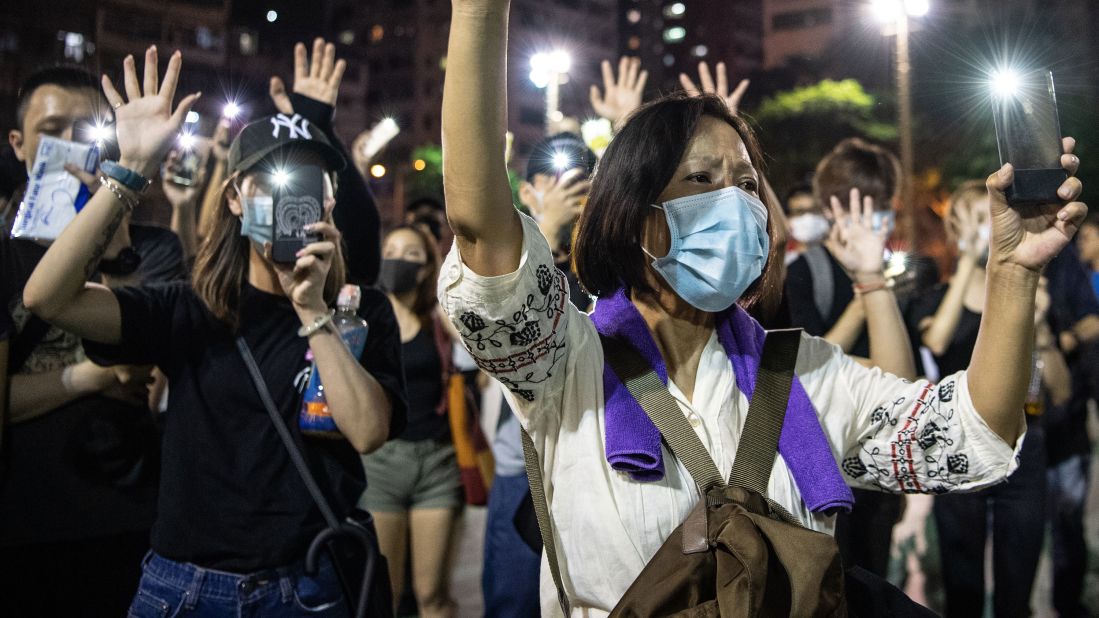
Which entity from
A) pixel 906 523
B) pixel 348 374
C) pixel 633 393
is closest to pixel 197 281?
pixel 348 374

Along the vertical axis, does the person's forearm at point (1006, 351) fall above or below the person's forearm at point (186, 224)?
below

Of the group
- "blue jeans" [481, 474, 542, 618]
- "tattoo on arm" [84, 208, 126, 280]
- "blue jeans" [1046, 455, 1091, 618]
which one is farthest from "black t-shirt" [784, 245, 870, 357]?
"tattoo on arm" [84, 208, 126, 280]

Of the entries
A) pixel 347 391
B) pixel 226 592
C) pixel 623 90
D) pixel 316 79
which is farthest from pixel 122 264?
pixel 623 90

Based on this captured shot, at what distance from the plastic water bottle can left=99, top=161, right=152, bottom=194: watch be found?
0.65m

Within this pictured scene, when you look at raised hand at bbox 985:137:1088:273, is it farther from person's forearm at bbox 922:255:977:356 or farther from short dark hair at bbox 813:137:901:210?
person's forearm at bbox 922:255:977:356

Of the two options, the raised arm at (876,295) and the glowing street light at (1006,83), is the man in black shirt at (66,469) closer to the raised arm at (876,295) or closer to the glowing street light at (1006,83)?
the raised arm at (876,295)

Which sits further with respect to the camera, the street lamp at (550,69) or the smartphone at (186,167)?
the street lamp at (550,69)

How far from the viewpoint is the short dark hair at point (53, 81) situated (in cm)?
318

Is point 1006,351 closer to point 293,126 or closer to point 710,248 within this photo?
point 710,248

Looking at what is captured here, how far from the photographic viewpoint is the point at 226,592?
2383 millimetres

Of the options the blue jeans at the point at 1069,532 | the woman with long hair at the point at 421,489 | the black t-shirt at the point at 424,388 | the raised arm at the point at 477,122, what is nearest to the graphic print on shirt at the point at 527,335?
the raised arm at the point at 477,122

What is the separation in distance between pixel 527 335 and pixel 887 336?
1.62m

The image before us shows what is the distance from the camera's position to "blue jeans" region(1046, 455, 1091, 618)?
4953 mm

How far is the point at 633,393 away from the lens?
6.24 ft
